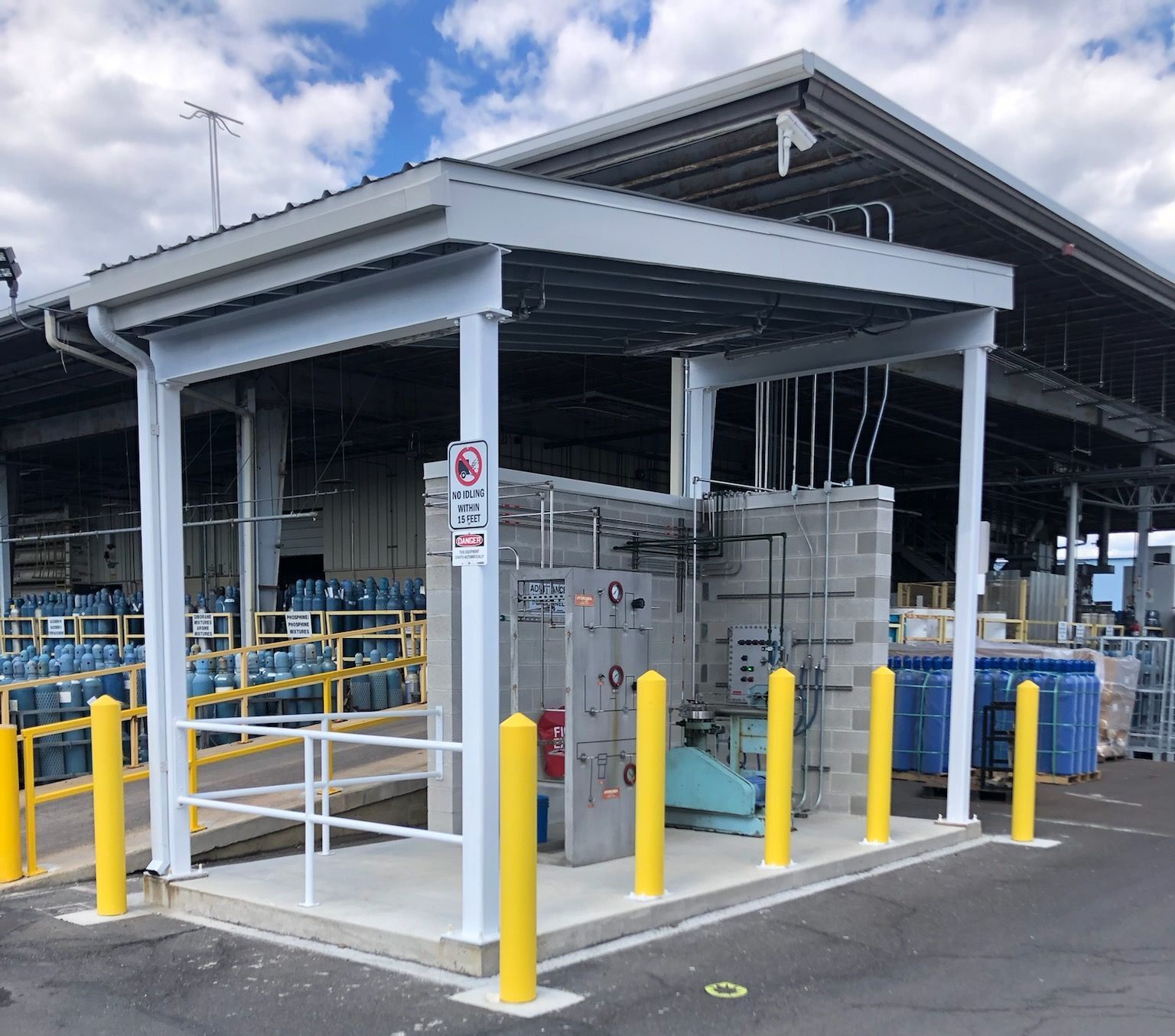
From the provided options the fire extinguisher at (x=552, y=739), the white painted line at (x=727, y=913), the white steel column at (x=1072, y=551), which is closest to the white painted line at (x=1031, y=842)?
the white painted line at (x=727, y=913)

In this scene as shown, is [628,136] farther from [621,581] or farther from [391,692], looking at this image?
[391,692]

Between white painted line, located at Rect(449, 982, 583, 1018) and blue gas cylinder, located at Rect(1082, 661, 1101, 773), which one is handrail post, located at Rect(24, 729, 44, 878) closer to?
white painted line, located at Rect(449, 982, 583, 1018)

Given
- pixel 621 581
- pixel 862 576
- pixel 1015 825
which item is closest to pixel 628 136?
pixel 862 576

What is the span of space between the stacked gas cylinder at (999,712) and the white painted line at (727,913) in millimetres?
3280

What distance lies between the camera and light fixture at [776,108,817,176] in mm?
10773

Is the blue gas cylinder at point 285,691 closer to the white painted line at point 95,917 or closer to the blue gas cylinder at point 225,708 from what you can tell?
the blue gas cylinder at point 225,708

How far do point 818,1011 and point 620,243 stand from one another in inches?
167

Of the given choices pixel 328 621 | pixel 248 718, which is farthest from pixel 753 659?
pixel 328 621

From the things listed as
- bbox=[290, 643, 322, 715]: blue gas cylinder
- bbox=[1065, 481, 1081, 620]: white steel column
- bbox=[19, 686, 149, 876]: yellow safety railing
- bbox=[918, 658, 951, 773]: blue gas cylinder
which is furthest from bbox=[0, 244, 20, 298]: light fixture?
bbox=[1065, 481, 1081, 620]: white steel column

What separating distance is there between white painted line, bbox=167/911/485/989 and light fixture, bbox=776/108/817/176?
8.50 metres

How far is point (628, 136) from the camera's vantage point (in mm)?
12242

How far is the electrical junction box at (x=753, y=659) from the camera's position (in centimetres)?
1005

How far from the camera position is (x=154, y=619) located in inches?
282

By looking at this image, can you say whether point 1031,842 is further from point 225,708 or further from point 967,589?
point 225,708
